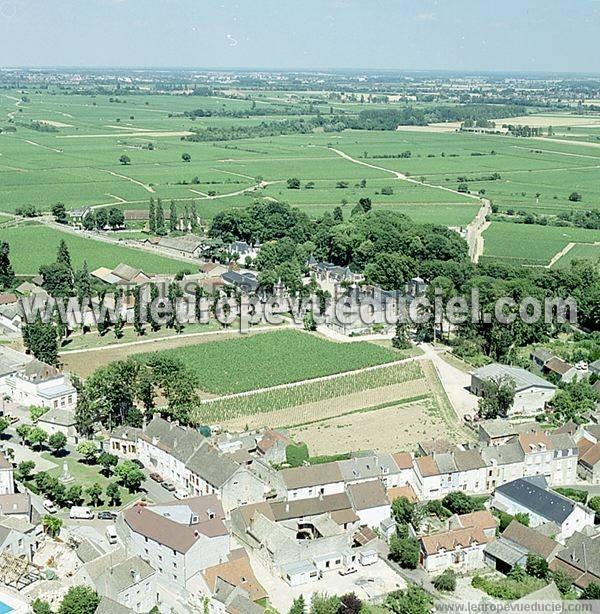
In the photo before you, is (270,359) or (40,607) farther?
(270,359)

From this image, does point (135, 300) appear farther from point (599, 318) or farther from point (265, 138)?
point (265, 138)

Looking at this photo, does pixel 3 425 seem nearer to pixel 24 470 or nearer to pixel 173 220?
pixel 24 470

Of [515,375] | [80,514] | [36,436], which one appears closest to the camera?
[80,514]

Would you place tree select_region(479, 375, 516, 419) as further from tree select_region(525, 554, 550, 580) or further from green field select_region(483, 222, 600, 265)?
green field select_region(483, 222, 600, 265)

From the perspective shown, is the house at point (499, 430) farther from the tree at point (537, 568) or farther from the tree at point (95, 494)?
the tree at point (95, 494)

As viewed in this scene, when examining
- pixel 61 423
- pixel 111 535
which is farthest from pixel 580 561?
pixel 61 423

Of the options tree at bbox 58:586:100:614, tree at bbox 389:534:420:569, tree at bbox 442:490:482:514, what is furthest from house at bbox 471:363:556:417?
tree at bbox 58:586:100:614

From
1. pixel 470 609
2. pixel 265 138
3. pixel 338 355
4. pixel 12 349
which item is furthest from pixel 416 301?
pixel 265 138
